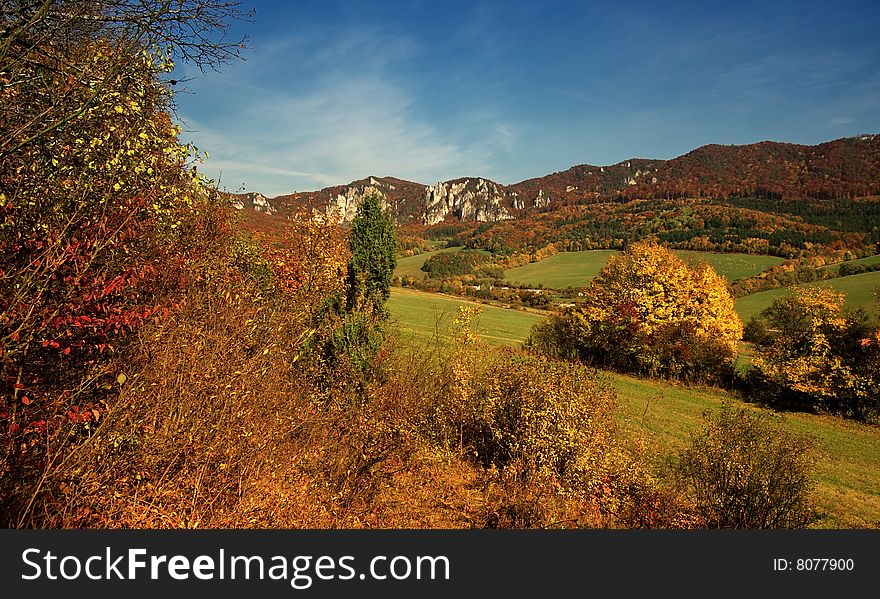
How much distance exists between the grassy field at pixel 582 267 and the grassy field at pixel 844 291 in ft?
34.4

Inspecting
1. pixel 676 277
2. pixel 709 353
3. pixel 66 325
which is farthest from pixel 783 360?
pixel 66 325

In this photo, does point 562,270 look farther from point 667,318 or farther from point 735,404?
point 735,404

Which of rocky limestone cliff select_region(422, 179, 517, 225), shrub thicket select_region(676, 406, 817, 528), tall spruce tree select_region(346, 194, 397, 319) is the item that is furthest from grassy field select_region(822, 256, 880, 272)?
rocky limestone cliff select_region(422, 179, 517, 225)

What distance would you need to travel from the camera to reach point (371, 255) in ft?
45.8

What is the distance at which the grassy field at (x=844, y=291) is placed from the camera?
48719mm

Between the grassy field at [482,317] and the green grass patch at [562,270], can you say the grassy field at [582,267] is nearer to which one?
the green grass patch at [562,270]

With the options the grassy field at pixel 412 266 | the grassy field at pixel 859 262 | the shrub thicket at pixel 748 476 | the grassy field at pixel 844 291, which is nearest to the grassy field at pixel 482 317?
the grassy field at pixel 412 266

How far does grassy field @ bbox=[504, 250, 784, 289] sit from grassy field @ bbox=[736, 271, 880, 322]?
10474mm

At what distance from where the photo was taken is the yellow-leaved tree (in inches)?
1267

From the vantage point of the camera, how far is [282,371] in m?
8.30

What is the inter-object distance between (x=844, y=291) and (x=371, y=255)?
59998 mm

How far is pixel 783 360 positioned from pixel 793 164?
140068 millimetres

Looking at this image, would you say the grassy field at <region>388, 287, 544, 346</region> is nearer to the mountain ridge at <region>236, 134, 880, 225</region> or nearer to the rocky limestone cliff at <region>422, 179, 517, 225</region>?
the mountain ridge at <region>236, 134, 880, 225</region>

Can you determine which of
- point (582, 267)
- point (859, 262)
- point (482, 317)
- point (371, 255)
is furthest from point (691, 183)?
point (371, 255)
